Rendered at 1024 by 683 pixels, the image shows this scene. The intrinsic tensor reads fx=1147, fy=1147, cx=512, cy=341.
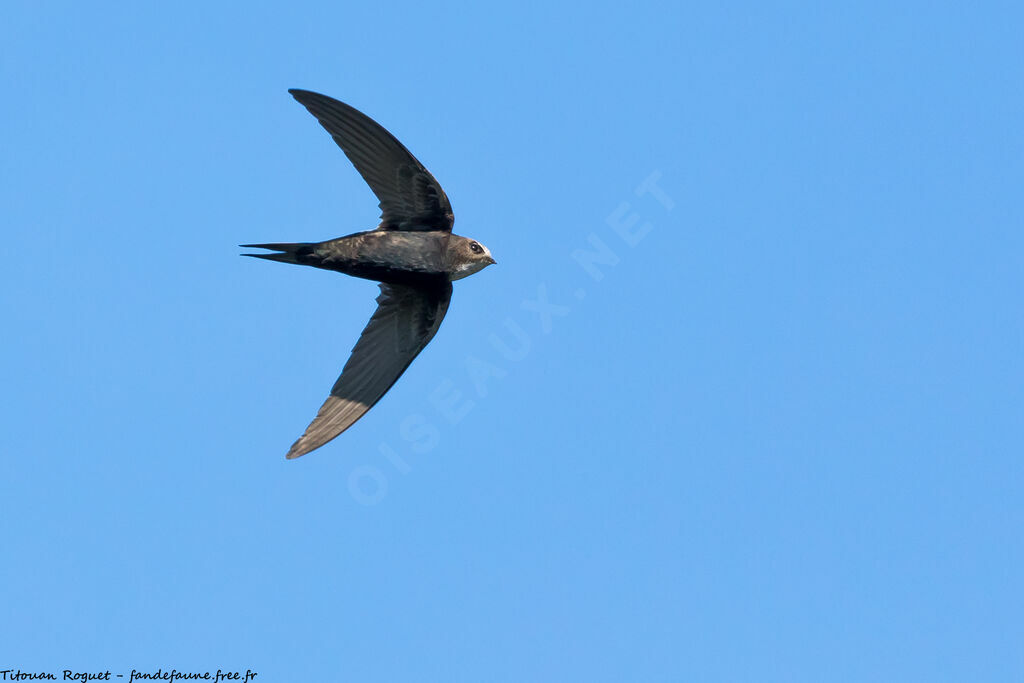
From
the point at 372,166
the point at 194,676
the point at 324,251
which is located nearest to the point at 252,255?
the point at 324,251

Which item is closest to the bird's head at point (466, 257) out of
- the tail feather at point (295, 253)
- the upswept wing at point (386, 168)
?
the upswept wing at point (386, 168)

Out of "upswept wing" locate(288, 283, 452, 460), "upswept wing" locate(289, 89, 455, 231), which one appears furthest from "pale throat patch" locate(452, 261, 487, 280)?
"upswept wing" locate(289, 89, 455, 231)

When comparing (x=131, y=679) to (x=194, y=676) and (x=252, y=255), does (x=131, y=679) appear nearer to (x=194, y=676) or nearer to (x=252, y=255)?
(x=194, y=676)

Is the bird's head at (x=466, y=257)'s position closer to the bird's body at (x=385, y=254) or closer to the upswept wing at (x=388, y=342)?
the bird's body at (x=385, y=254)

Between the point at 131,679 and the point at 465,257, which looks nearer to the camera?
the point at 131,679

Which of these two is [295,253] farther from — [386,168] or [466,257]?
[466,257]

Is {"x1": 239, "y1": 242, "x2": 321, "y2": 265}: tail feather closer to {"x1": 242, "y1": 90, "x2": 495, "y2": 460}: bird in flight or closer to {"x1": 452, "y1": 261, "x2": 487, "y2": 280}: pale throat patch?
{"x1": 242, "y1": 90, "x2": 495, "y2": 460}: bird in flight
